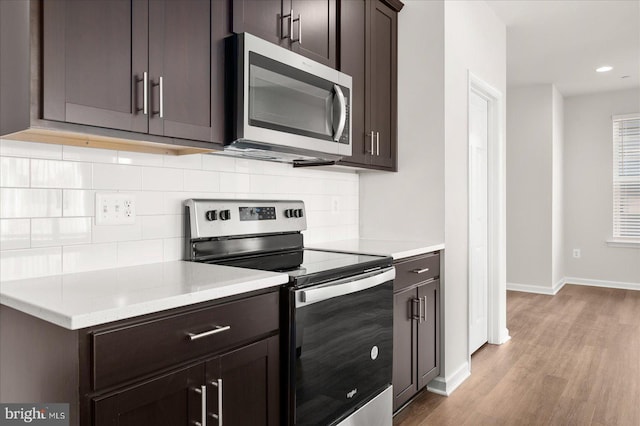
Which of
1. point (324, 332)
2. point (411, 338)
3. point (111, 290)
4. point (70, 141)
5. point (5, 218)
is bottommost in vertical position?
point (411, 338)

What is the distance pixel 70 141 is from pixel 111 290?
56 cm

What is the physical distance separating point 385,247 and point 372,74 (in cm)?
101

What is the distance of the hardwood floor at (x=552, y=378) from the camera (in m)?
2.42

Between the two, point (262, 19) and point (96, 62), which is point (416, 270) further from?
point (96, 62)

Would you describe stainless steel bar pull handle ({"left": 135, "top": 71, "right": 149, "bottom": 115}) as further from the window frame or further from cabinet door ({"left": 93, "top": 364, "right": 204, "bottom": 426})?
the window frame

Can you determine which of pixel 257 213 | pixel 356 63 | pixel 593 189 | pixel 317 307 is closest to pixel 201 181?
pixel 257 213

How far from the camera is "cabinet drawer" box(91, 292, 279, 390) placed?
3.53 feet

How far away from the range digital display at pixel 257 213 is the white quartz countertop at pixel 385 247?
1.33 ft

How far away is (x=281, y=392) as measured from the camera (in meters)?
1.59

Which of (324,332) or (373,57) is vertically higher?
(373,57)

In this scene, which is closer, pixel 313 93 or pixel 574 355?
pixel 313 93

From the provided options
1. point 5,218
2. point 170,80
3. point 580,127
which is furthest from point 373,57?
point 580,127

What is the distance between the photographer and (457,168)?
2857 mm

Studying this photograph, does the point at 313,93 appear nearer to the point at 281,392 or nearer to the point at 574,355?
the point at 281,392
